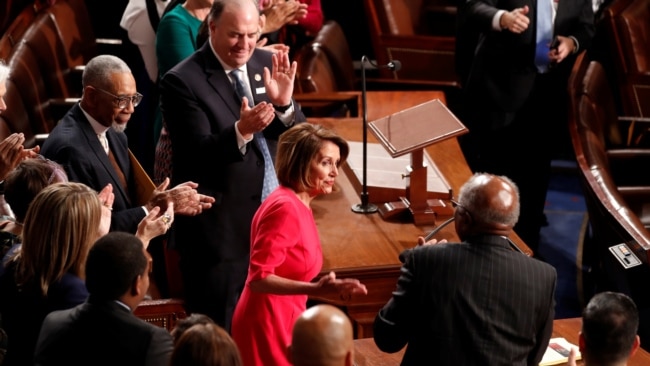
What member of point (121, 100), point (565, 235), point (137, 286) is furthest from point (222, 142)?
point (565, 235)

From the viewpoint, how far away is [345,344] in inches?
79.8

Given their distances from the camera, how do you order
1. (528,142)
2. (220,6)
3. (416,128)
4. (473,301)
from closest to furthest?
(473,301) < (220,6) < (416,128) < (528,142)

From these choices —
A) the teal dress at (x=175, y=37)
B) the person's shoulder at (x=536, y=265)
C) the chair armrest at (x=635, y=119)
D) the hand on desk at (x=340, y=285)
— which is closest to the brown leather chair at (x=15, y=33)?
the teal dress at (x=175, y=37)

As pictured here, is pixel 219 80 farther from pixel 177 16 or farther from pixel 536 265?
pixel 536 265

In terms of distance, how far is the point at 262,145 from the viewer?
3.61 meters

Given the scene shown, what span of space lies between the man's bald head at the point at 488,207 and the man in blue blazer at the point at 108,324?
82 centimetres

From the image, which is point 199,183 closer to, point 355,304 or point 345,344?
point 355,304

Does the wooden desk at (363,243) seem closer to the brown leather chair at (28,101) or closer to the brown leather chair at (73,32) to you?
the brown leather chair at (28,101)

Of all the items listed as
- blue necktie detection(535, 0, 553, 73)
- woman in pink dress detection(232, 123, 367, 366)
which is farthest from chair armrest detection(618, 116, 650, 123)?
woman in pink dress detection(232, 123, 367, 366)

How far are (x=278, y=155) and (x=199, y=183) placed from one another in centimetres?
58

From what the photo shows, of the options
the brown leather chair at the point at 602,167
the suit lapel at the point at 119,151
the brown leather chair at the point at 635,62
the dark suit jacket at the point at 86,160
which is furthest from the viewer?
the brown leather chair at the point at 635,62

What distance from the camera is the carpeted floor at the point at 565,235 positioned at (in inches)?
196

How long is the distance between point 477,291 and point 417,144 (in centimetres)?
124

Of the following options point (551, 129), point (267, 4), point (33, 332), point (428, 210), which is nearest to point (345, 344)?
point (33, 332)
